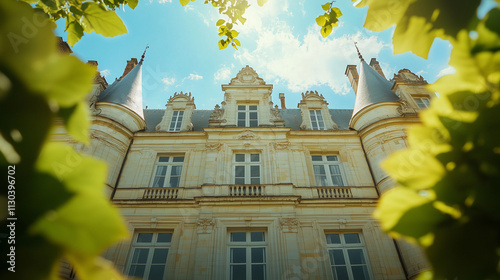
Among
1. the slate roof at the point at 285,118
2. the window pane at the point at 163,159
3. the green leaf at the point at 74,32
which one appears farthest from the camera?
the slate roof at the point at 285,118

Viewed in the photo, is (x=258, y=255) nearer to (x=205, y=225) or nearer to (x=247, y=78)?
(x=205, y=225)

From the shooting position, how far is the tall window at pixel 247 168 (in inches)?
403

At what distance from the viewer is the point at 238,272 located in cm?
799

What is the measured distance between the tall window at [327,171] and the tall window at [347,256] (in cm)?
219

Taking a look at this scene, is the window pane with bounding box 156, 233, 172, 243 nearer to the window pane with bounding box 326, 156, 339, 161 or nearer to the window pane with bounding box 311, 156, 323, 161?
the window pane with bounding box 311, 156, 323, 161

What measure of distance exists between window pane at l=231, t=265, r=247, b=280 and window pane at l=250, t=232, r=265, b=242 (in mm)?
925

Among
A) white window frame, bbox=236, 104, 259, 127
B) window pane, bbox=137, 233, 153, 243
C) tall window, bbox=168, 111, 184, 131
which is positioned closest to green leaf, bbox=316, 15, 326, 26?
window pane, bbox=137, 233, 153, 243

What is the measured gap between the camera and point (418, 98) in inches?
503

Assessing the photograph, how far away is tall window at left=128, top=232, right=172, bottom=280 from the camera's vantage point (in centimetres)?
814

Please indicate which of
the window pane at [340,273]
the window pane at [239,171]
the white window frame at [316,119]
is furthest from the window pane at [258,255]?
the white window frame at [316,119]

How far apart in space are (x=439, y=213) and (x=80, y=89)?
27.9 inches

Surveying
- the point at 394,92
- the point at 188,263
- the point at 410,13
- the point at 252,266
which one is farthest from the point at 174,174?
the point at 394,92

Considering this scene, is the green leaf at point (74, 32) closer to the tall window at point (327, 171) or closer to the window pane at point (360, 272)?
the window pane at point (360, 272)

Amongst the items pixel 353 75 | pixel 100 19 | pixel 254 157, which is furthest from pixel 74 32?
pixel 353 75
